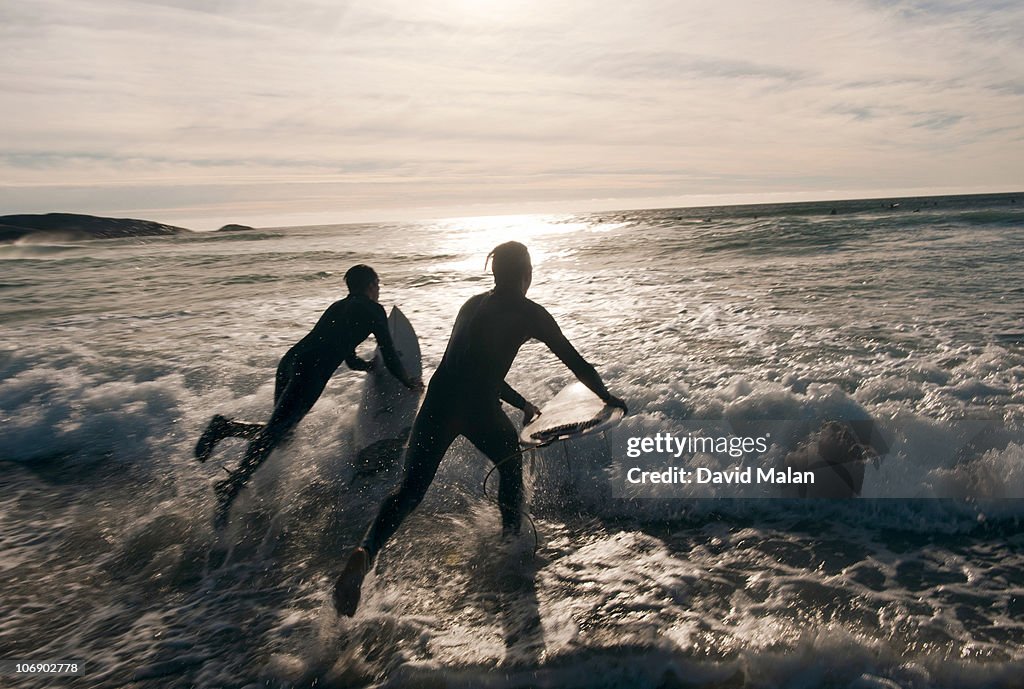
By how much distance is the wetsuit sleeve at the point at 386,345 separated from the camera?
18.2 ft

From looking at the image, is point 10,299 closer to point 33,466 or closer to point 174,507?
point 33,466

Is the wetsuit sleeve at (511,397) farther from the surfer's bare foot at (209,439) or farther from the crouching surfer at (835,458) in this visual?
the surfer's bare foot at (209,439)

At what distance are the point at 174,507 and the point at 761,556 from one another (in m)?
4.70

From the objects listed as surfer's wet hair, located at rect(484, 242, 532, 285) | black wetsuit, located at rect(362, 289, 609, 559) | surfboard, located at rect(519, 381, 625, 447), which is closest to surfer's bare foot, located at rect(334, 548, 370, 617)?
black wetsuit, located at rect(362, 289, 609, 559)

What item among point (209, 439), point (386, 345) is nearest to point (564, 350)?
point (386, 345)

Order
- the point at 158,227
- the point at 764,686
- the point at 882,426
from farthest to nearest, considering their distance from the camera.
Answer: the point at 158,227 < the point at 882,426 < the point at 764,686

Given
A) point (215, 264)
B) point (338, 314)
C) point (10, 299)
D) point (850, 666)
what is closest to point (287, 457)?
point (338, 314)

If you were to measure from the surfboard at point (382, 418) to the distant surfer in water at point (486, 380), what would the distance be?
2.06 m

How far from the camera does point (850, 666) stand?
3066mm

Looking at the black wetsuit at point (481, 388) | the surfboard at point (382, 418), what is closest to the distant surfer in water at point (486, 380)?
the black wetsuit at point (481, 388)

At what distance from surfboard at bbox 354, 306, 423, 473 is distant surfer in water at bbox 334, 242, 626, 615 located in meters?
2.06

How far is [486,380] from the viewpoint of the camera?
3893 millimetres

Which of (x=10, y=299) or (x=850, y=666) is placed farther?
(x=10, y=299)

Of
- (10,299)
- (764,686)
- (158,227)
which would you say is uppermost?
(158,227)
